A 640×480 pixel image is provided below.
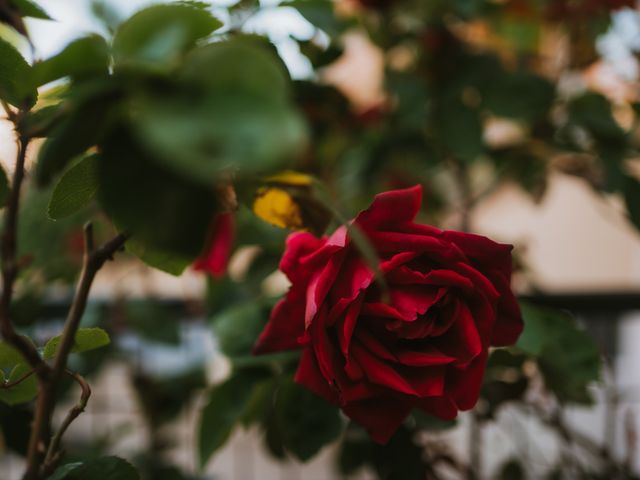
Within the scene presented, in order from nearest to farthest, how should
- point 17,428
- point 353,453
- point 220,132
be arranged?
1. point 220,132
2. point 17,428
3. point 353,453

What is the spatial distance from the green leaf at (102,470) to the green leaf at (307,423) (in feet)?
0.48

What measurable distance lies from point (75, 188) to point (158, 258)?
2.3 inches

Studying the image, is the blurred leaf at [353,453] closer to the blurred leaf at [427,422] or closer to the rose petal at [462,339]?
the blurred leaf at [427,422]

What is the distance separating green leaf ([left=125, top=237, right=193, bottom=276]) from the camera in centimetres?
32

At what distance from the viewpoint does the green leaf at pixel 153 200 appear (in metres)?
0.18

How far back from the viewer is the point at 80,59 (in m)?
0.22

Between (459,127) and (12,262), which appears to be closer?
(12,262)

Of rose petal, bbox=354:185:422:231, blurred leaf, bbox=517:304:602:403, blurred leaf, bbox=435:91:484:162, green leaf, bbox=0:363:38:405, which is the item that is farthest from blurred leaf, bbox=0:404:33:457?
blurred leaf, bbox=435:91:484:162

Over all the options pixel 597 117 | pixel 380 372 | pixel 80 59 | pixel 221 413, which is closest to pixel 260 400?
pixel 221 413

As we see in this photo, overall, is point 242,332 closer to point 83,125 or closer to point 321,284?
point 321,284

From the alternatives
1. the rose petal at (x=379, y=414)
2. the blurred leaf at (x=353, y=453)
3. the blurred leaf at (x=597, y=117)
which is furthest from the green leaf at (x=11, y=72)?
the blurred leaf at (x=597, y=117)

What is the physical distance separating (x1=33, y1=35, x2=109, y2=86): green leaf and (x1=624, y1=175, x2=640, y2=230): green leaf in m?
0.60

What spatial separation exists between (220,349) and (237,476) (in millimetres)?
1987

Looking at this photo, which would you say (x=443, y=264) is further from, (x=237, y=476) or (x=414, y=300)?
(x=237, y=476)
